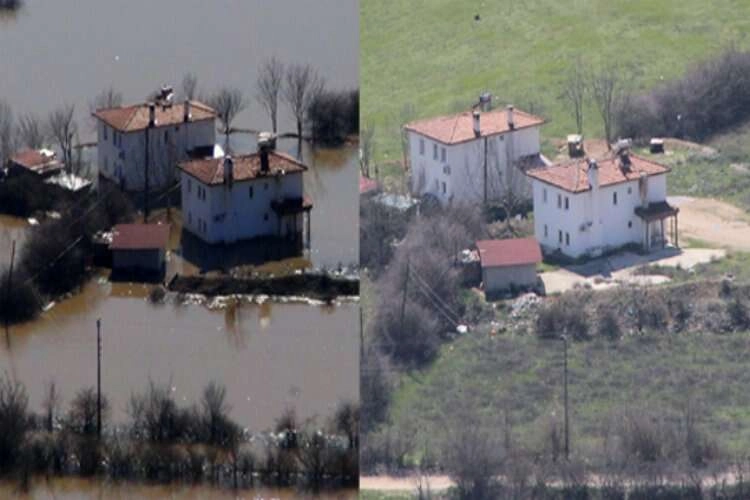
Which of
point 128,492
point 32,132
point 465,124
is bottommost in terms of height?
point 128,492

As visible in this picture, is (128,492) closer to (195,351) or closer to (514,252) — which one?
(195,351)

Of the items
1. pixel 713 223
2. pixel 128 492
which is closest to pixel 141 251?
pixel 128 492

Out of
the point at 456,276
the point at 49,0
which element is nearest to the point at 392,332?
the point at 456,276

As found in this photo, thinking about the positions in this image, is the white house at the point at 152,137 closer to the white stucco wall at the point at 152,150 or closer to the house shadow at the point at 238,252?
the white stucco wall at the point at 152,150

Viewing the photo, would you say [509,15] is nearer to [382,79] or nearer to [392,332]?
[382,79]

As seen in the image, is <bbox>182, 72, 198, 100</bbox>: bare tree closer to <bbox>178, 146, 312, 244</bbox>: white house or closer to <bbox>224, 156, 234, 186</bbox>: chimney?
<bbox>178, 146, 312, 244</bbox>: white house

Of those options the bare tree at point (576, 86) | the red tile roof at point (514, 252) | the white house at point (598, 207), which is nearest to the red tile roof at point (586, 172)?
the white house at point (598, 207)
